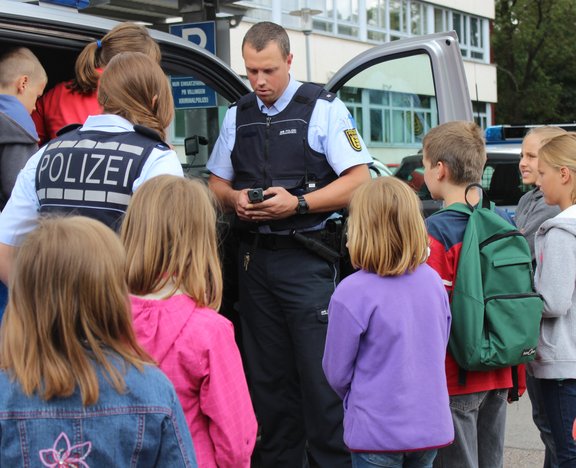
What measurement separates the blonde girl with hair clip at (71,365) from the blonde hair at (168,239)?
1.43ft

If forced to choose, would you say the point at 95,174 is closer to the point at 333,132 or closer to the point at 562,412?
the point at 333,132

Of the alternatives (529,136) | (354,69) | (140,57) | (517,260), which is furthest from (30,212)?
(529,136)

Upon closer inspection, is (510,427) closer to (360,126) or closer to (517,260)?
(360,126)

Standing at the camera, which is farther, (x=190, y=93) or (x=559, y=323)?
(x=190, y=93)

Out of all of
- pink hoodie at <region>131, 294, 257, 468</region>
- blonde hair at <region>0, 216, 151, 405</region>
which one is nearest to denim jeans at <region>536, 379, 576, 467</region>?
pink hoodie at <region>131, 294, 257, 468</region>

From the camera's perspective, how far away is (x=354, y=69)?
4.69 m

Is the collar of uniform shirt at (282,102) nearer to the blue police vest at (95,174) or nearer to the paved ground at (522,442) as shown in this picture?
the blue police vest at (95,174)

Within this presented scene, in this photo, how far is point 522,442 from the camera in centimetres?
516

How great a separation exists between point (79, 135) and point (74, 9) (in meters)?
0.98

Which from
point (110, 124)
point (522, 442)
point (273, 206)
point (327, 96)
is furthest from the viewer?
point (522, 442)

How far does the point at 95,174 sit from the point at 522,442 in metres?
3.51

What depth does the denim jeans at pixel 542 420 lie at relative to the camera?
3.69m

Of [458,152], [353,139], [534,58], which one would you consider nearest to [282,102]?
[353,139]

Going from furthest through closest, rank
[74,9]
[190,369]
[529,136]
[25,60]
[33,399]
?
1. [529,136]
2. [74,9]
3. [25,60]
4. [190,369]
5. [33,399]
